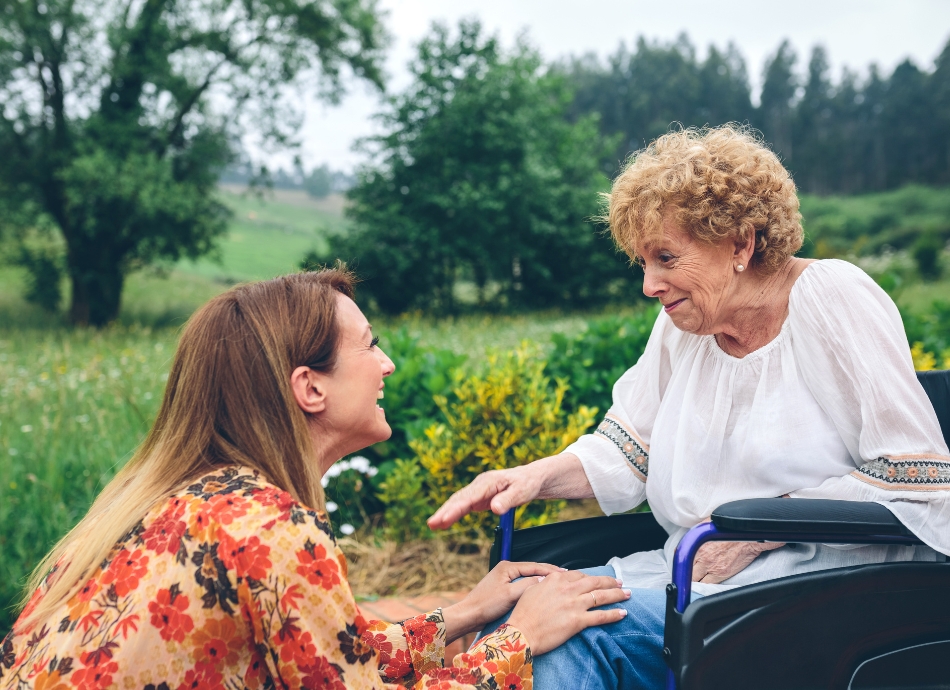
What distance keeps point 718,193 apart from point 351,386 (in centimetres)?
101

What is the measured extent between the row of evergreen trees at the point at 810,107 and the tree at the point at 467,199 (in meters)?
35.1

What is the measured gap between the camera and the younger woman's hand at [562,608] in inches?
61.1

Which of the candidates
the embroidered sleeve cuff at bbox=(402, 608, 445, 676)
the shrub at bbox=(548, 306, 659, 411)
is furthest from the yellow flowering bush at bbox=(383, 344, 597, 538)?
the embroidered sleeve cuff at bbox=(402, 608, 445, 676)

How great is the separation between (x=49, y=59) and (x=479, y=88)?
33.0 feet

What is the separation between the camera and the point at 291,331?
1.40m

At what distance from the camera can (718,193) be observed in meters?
1.81

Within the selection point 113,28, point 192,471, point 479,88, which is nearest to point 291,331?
point 192,471

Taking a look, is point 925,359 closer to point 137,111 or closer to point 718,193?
point 718,193

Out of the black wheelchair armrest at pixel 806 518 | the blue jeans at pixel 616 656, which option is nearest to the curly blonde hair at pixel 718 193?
the black wheelchair armrest at pixel 806 518

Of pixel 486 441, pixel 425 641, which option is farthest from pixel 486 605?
pixel 486 441

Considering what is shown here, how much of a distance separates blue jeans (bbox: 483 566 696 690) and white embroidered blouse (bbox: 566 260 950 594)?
0.16m

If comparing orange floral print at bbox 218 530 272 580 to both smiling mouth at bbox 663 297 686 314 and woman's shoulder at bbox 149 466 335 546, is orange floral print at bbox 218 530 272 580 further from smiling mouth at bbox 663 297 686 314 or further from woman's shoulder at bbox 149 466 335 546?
smiling mouth at bbox 663 297 686 314

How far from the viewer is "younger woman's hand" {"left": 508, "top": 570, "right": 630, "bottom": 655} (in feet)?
5.09

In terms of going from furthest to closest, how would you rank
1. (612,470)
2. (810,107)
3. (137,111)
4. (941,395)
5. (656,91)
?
(810,107)
(656,91)
(137,111)
(612,470)
(941,395)
